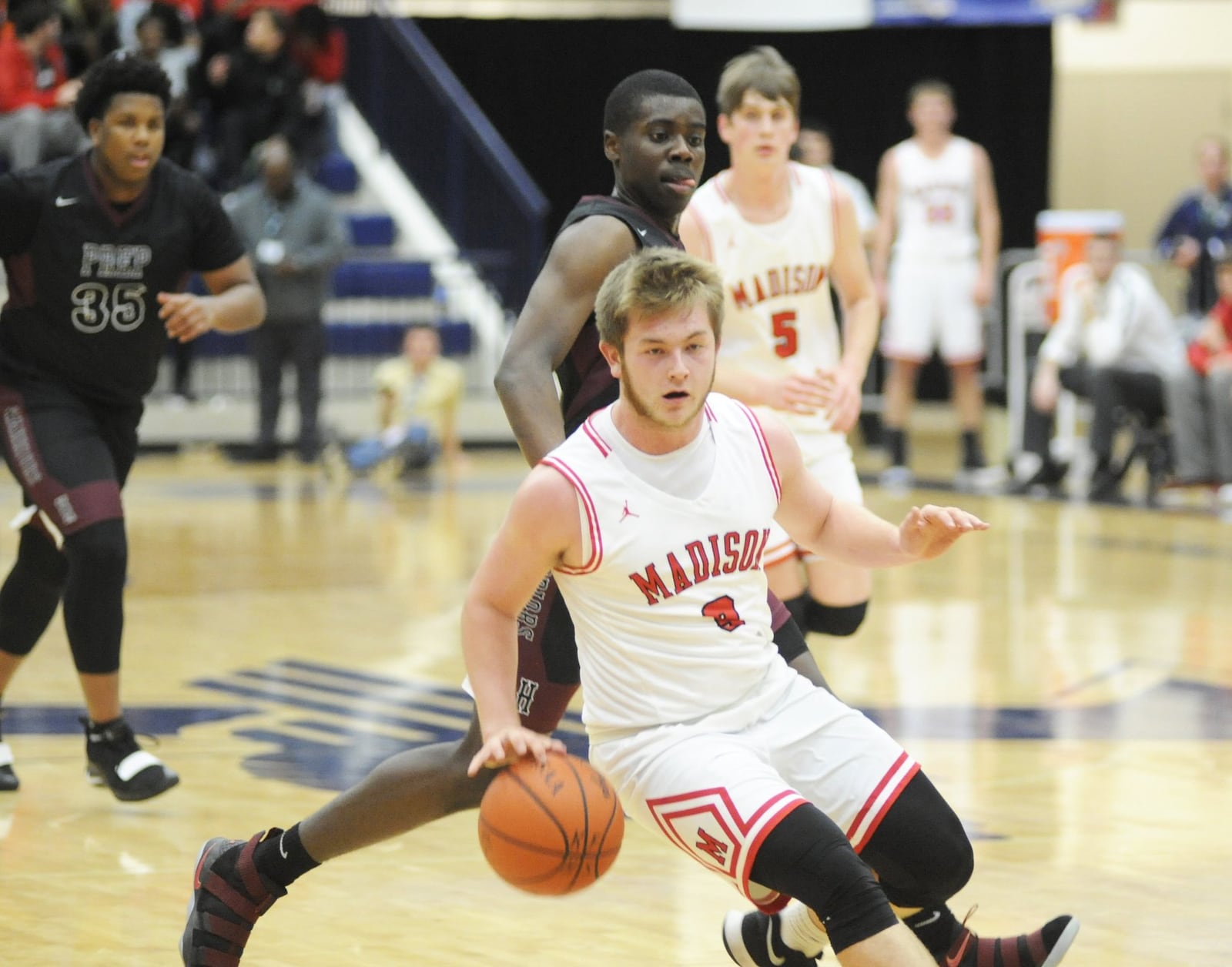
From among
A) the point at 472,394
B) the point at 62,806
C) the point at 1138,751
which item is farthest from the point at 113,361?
the point at 472,394

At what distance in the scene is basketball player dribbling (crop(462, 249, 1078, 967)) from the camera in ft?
11.7

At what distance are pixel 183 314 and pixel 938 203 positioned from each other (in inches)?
345

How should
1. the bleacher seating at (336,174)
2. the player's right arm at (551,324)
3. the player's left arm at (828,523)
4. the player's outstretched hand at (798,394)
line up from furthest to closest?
the bleacher seating at (336,174) < the player's outstretched hand at (798,394) < the player's right arm at (551,324) < the player's left arm at (828,523)

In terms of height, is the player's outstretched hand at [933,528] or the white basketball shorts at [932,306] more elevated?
the player's outstretched hand at [933,528]

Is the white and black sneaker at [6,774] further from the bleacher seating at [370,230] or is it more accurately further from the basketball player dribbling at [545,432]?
the bleacher seating at [370,230]

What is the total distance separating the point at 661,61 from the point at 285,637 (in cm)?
1124

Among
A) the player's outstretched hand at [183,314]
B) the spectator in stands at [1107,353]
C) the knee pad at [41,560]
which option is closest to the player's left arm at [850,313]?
the player's outstretched hand at [183,314]

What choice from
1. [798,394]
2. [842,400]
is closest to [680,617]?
[798,394]

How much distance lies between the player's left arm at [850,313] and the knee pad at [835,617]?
516 millimetres

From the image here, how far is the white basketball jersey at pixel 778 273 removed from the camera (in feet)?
18.9

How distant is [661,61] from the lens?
18.2 metres

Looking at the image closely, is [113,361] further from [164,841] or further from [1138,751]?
[1138,751]

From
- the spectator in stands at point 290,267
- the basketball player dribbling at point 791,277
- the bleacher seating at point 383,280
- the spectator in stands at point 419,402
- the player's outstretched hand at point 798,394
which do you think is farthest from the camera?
the bleacher seating at point 383,280

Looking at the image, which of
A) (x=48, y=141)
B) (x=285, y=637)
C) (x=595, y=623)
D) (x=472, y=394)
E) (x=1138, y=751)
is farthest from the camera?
(x=472, y=394)
